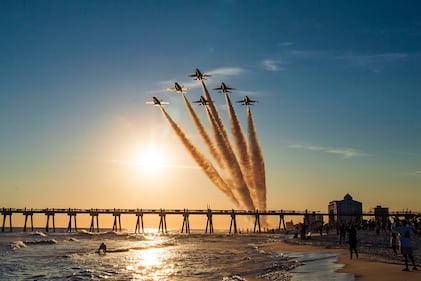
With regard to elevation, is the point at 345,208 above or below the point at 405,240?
below

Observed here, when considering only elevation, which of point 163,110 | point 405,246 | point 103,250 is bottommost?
point 103,250

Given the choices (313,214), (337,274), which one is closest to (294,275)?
(337,274)

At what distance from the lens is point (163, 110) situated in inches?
2813

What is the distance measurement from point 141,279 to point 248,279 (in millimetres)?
5679

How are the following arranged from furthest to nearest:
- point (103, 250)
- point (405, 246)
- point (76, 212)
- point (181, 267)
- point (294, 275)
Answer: point (76, 212) < point (103, 250) < point (181, 267) < point (294, 275) < point (405, 246)

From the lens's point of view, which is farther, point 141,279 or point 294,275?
point 141,279

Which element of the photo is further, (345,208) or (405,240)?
(345,208)

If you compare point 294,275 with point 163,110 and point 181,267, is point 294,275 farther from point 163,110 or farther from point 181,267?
point 163,110

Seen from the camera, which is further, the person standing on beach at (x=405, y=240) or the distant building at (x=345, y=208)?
the distant building at (x=345, y=208)

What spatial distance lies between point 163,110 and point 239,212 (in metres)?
35.7

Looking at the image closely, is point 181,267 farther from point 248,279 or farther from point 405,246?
point 405,246

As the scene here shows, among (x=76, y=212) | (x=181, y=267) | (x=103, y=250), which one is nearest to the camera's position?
(x=181, y=267)

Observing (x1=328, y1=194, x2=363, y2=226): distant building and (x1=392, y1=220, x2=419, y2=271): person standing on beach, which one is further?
→ (x1=328, y1=194, x2=363, y2=226): distant building

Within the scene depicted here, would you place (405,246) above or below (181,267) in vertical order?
above
